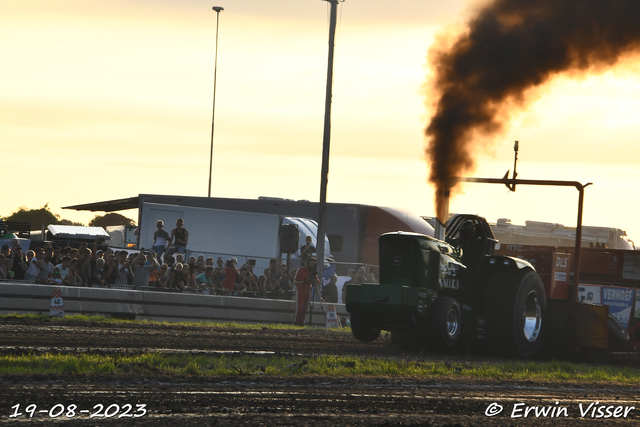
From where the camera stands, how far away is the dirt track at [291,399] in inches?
246

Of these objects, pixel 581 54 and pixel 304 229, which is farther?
pixel 304 229

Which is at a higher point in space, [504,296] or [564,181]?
[564,181]

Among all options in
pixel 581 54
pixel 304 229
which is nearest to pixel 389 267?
pixel 581 54

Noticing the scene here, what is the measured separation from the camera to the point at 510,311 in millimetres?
12180

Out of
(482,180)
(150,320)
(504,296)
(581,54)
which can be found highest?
(581,54)

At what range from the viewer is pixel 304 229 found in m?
24.7

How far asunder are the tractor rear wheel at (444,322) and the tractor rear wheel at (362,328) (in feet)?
3.03

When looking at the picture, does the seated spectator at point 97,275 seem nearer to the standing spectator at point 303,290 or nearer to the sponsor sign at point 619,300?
the standing spectator at point 303,290

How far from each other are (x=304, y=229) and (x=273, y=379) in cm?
1623

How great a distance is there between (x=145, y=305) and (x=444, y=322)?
25.9ft

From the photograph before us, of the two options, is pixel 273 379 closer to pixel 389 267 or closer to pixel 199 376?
pixel 199 376

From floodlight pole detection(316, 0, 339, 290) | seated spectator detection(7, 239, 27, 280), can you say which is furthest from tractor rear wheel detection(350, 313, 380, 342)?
seated spectator detection(7, 239, 27, 280)

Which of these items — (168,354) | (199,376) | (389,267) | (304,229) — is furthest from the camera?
(304,229)

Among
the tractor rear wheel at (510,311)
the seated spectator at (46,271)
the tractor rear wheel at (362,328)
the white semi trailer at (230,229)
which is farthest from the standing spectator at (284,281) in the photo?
the tractor rear wheel at (510,311)
